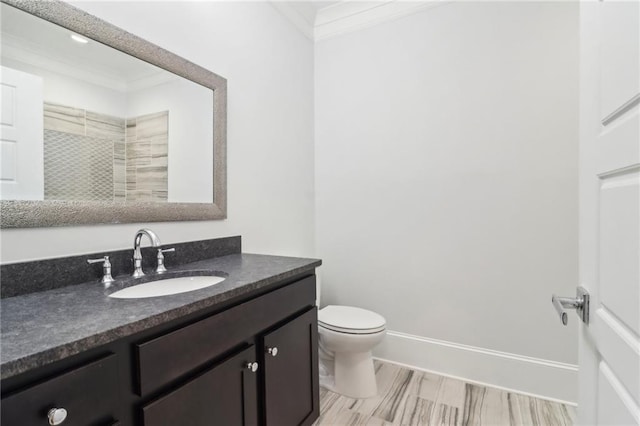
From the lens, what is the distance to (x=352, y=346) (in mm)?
1763

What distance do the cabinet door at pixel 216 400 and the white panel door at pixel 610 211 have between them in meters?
0.96

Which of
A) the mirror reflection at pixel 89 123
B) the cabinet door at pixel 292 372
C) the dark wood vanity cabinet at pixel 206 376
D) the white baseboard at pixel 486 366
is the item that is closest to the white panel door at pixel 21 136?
the mirror reflection at pixel 89 123

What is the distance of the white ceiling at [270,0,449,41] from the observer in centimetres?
212

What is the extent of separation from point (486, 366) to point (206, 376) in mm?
1821

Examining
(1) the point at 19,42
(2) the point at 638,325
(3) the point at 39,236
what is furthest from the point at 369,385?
(1) the point at 19,42

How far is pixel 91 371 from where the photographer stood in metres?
0.64

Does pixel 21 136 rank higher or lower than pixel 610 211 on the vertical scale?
higher

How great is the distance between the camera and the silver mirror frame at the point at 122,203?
0.98m

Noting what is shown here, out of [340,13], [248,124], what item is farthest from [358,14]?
[248,124]

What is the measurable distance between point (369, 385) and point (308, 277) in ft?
3.02

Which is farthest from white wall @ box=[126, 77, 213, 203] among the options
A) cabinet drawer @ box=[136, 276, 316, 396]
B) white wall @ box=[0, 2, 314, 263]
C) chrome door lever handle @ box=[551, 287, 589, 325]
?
chrome door lever handle @ box=[551, 287, 589, 325]

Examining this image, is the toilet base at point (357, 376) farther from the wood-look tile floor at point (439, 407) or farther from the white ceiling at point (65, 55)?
the white ceiling at point (65, 55)

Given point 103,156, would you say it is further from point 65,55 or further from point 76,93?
point 65,55

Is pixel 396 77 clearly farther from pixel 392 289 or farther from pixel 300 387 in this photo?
pixel 300 387
